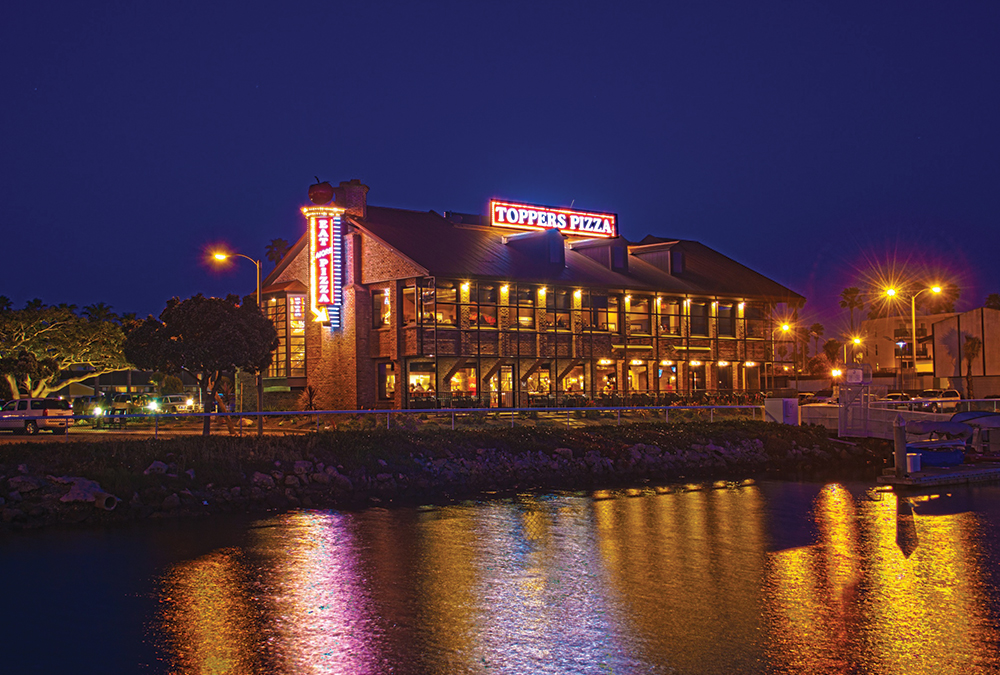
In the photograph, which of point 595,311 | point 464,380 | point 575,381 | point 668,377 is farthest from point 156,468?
point 668,377

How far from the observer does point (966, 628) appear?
1071cm

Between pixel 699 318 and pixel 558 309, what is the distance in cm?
1257

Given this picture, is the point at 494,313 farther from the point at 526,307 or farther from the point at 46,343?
the point at 46,343

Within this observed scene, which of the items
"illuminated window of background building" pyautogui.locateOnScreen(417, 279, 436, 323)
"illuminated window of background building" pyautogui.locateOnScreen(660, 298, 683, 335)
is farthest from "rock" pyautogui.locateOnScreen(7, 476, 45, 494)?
"illuminated window of background building" pyautogui.locateOnScreen(660, 298, 683, 335)

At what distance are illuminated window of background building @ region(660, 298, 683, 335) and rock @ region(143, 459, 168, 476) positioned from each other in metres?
40.7

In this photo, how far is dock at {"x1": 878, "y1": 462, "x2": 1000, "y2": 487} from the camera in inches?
1027

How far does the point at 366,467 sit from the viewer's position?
1027 inches

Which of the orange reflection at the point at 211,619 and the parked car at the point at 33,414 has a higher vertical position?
the parked car at the point at 33,414

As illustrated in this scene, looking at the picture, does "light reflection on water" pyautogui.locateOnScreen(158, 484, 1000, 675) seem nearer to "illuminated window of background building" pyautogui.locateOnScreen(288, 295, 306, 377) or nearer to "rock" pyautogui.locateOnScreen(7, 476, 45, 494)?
Result: "rock" pyautogui.locateOnScreen(7, 476, 45, 494)

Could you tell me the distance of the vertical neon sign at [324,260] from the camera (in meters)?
48.1

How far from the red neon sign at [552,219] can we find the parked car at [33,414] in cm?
2662

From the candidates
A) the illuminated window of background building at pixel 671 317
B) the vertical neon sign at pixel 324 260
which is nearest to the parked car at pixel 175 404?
the vertical neon sign at pixel 324 260

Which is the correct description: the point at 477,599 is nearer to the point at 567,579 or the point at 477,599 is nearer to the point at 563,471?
the point at 567,579

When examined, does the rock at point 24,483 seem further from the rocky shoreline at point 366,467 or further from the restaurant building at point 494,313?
the restaurant building at point 494,313
